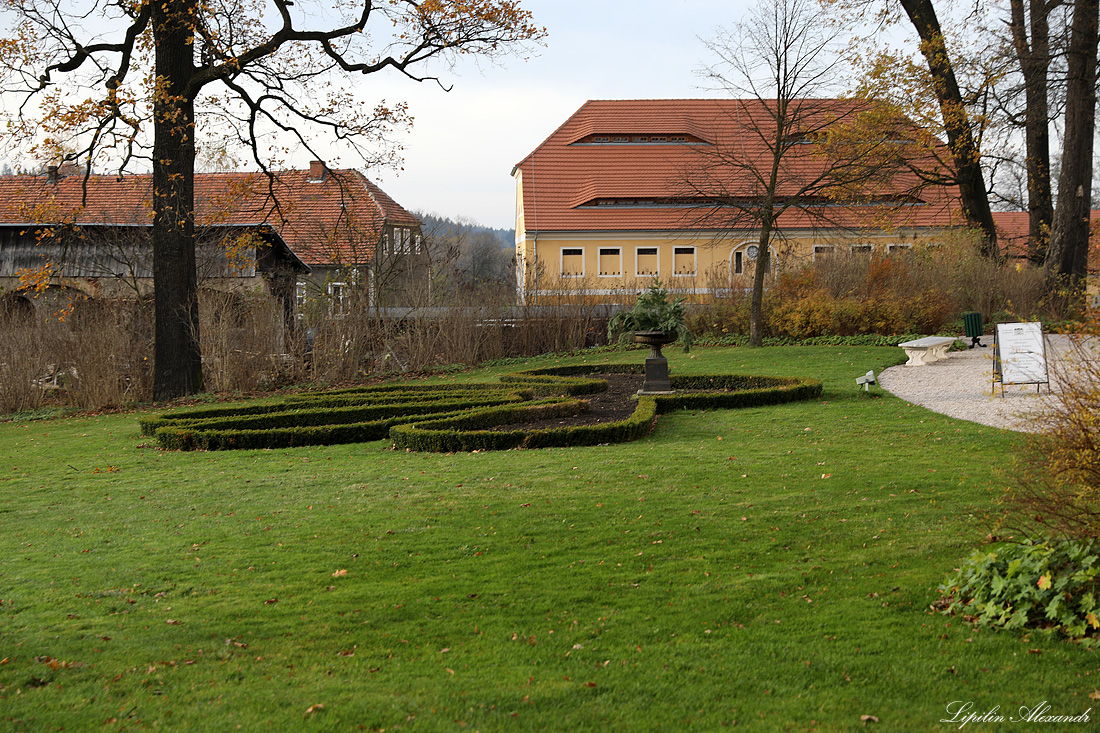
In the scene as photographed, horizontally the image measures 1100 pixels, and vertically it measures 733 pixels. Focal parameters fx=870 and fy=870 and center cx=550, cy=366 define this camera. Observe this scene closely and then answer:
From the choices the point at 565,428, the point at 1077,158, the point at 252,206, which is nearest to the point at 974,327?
the point at 1077,158

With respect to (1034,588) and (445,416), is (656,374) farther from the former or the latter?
(1034,588)

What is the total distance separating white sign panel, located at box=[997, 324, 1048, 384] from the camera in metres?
11.3

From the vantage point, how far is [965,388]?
13.0 metres

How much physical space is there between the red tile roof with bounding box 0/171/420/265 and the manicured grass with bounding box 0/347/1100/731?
10280 mm

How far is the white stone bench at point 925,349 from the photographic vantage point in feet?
51.4

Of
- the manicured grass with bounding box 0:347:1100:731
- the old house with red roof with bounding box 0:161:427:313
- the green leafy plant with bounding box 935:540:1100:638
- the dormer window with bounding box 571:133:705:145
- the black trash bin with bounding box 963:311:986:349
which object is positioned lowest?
the manicured grass with bounding box 0:347:1100:731

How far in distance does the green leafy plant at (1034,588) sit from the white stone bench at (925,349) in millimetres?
12039

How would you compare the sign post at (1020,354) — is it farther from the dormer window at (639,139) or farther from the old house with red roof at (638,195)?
the dormer window at (639,139)

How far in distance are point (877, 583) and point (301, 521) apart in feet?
13.6

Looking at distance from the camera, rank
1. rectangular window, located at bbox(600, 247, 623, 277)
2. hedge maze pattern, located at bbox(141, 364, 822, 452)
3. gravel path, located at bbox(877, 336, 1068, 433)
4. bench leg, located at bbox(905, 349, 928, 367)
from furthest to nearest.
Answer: rectangular window, located at bbox(600, 247, 623, 277)
bench leg, located at bbox(905, 349, 928, 367)
gravel path, located at bbox(877, 336, 1068, 433)
hedge maze pattern, located at bbox(141, 364, 822, 452)

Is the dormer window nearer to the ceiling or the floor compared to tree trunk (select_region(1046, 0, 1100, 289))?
nearer to the ceiling

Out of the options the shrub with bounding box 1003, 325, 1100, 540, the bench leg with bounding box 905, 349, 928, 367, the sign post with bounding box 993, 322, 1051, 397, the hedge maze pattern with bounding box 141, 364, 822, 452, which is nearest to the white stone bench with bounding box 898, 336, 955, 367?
the bench leg with bounding box 905, 349, 928, 367

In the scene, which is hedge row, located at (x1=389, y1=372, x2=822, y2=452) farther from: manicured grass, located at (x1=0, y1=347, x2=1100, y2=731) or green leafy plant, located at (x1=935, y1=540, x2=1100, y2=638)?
green leafy plant, located at (x1=935, y1=540, x2=1100, y2=638)

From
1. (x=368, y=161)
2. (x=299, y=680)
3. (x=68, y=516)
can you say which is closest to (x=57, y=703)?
(x=299, y=680)
